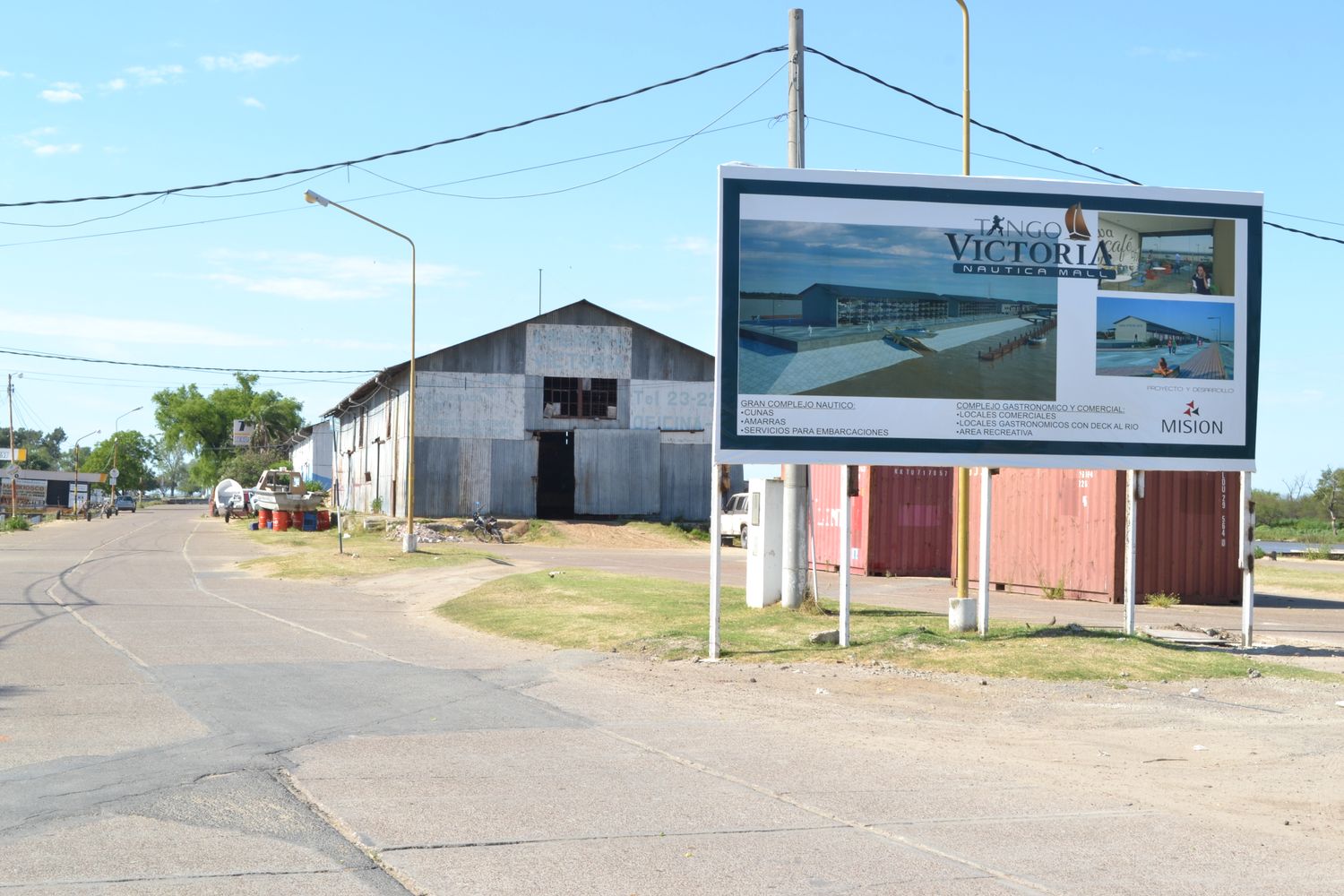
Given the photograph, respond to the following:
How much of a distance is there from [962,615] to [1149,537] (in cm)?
904

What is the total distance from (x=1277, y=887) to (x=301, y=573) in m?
24.0

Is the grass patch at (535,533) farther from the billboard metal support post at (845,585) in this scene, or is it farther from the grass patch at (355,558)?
the billboard metal support post at (845,585)

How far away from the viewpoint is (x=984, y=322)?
14.3 m

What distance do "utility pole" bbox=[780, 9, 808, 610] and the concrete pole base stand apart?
2.42 metres

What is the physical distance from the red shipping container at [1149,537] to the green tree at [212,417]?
13680 cm

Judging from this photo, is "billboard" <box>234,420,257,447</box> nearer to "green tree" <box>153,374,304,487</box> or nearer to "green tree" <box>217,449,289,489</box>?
"green tree" <box>153,374,304,487</box>

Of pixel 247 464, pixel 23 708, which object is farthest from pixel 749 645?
pixel 247 464

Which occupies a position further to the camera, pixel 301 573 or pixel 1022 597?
pixel 301 573

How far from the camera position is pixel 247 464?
117m

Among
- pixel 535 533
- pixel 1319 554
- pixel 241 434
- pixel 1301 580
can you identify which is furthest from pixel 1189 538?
pixel 241 434

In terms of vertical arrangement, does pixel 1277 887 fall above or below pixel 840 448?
below

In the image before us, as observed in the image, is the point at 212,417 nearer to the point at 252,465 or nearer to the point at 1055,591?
the point at 252,465

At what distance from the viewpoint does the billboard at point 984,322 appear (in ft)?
45.9

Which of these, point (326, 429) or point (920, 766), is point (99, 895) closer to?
point (920, 766)
